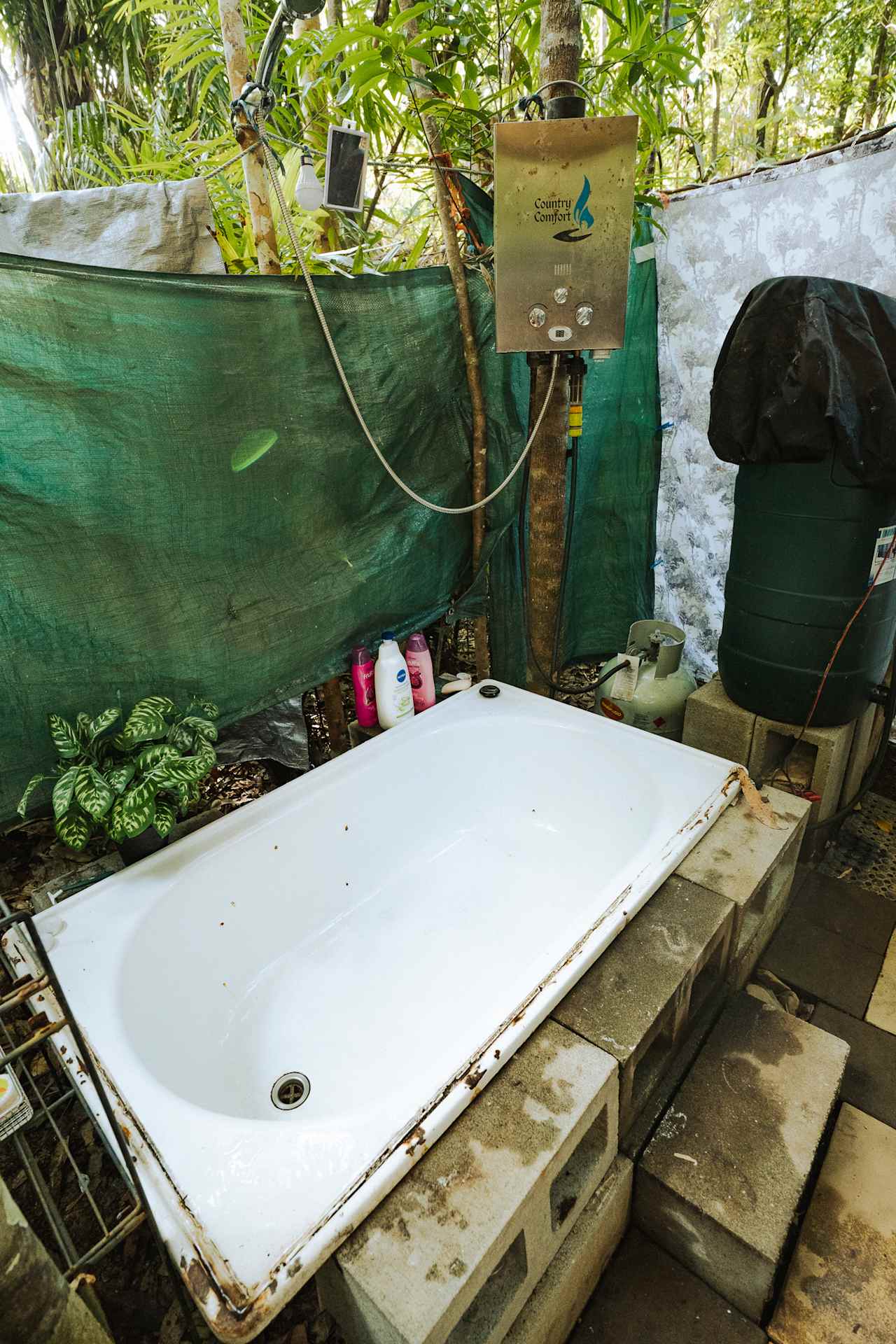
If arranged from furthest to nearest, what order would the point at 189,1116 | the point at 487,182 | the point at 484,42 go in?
the point at 487,182, the point at 484,42, the point at 189,1116

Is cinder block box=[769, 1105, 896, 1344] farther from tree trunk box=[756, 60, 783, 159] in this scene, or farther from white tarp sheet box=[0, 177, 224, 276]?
tree trunk box=[756, 60, 783, 159]

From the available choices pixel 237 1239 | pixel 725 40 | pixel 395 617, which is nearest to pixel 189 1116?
pixel 237 1239

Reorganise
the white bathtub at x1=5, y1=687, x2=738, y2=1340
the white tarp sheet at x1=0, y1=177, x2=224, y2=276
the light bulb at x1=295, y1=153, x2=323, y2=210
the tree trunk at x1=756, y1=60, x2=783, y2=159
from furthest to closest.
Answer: the tree trunk at x1=756, y1=60, x2=783, y2=159
the light bulb at x1=295, y1=153, x2=323, y2=210
the white tarp sheet at x1=0, y1=177, x2=224, y2=276
the white bathtub at x1=5, y1=687, x2=738, y2=1340

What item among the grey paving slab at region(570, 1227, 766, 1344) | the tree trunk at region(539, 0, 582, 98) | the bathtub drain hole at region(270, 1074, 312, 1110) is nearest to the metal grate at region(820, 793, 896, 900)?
the grey paving slab at region(570, 1227, 766, 1344)

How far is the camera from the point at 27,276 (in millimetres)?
1230

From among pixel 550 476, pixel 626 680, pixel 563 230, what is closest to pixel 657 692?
pixel 626 680

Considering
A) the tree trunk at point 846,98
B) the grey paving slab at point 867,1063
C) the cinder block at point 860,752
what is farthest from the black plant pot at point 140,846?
the tree trunk at point 846,98

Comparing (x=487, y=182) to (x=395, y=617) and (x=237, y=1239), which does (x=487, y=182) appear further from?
(x=237, y=1239)

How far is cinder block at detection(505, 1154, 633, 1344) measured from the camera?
3.14 ft

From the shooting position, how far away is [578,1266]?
1.03m

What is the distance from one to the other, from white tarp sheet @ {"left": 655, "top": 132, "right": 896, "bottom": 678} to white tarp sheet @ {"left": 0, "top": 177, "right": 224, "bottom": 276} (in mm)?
1829

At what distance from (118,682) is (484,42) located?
2.25m

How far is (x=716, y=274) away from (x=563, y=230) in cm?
114

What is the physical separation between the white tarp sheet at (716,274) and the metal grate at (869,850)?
2.90 feet
